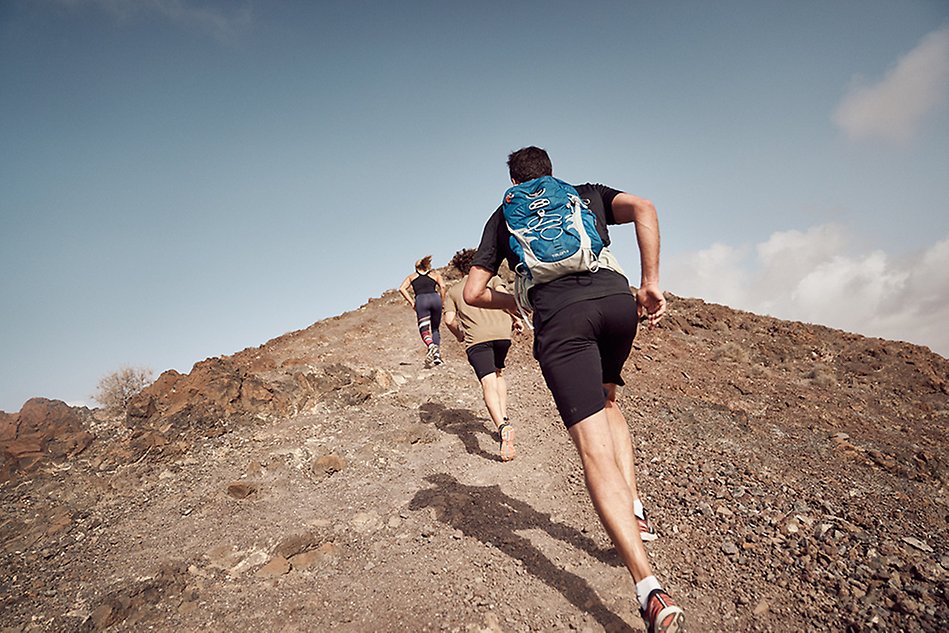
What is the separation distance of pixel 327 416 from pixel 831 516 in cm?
522

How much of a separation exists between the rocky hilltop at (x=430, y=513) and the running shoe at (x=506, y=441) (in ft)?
0.49

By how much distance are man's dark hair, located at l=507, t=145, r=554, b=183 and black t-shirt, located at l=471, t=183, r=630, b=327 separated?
0.71ft

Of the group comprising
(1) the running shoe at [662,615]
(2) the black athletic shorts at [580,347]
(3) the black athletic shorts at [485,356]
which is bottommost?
(1) the running shoe at [662,615]

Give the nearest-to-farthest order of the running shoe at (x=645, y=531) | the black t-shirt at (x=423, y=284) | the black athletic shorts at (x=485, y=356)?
the running shoe at (x=645, y=531) → the black athletic shorts at (x=485, y=356) → the black t-shirt at (x=423, y=284)

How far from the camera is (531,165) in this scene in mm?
2727

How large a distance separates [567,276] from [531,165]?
746 mm

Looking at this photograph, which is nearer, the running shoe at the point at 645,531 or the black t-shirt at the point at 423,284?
the running shoe at the point at 645,531

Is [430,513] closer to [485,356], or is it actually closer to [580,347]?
[485,356]

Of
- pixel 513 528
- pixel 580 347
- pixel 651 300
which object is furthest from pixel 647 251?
pixel 513 528

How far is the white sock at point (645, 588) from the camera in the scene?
6.34ft

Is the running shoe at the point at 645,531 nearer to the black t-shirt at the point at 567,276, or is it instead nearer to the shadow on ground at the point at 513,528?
the shadow on ground at the point at 513,528

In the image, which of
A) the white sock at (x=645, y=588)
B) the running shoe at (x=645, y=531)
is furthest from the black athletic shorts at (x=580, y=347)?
the running shoe at (x=645, y=531)

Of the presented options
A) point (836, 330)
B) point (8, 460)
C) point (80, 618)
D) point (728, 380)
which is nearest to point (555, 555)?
point (80, 618)

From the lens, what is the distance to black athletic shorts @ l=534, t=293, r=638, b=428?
2.28m
